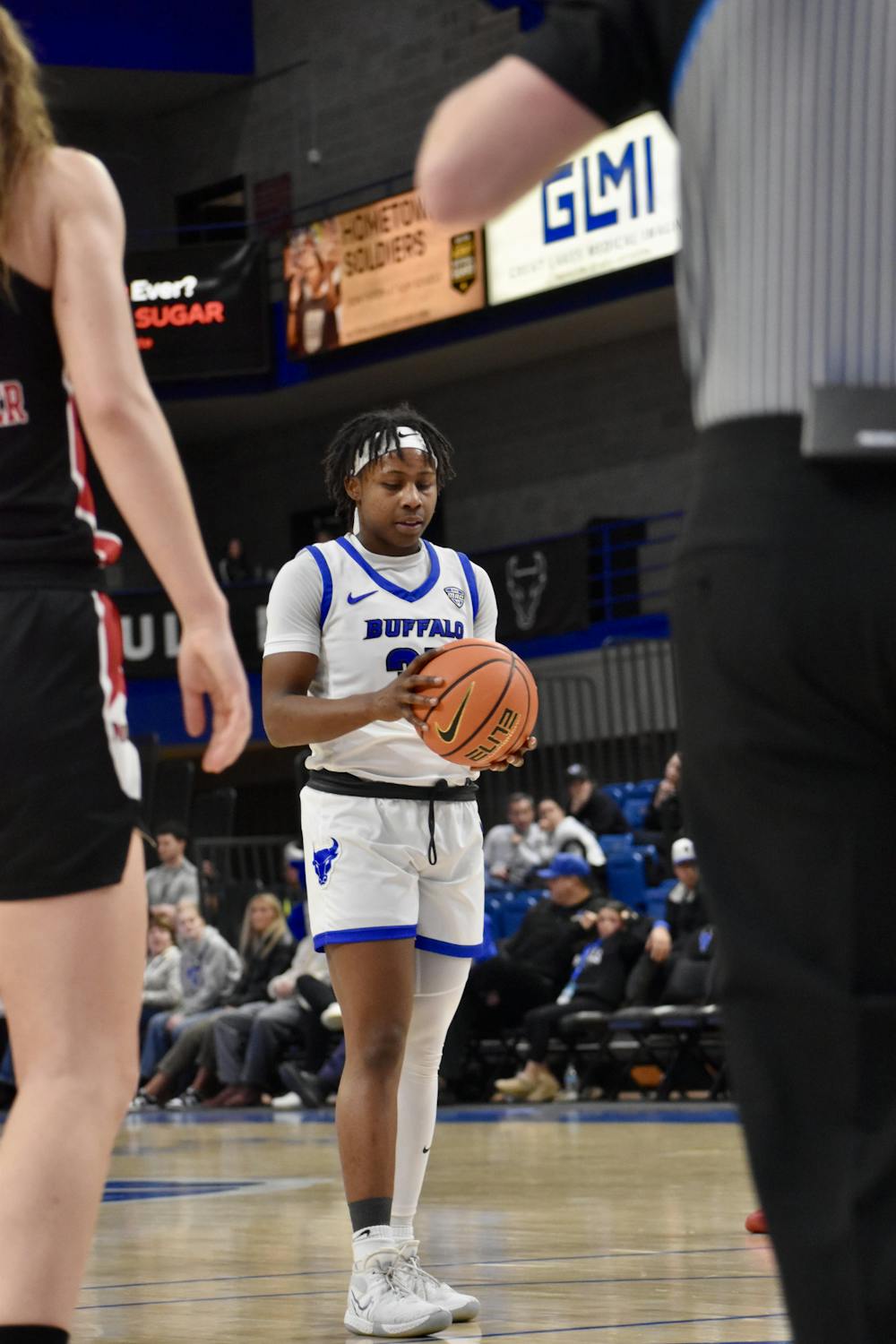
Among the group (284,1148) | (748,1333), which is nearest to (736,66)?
(748,1333)

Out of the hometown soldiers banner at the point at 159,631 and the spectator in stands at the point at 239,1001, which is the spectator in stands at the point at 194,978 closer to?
the spectator in stands at the point at 239,1001

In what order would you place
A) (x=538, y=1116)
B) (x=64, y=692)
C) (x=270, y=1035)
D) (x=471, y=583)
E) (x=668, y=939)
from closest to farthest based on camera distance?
(x=64, y=692) < (x=471, y=583) < (x=538, y=1116) < (x=668, y=939) < (x=270, y=1035)

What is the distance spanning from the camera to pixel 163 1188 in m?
8.14

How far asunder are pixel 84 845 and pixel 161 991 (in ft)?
44.3

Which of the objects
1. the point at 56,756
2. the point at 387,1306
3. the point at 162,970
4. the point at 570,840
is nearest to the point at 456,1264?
the point at 387,1306

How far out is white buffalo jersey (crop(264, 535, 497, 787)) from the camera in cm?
466

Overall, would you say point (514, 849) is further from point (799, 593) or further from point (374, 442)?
point (799, 593)

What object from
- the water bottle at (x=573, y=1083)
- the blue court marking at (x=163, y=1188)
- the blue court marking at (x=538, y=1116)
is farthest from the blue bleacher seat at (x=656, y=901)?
the blue court marking at (x=163, y=1188)

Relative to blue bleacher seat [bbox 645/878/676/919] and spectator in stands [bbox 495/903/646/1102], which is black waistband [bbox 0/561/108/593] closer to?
spectator in stands [bbox 495/903/646/1102]

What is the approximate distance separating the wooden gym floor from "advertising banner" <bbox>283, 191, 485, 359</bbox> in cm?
1420

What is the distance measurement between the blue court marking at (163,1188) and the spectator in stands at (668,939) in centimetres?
445

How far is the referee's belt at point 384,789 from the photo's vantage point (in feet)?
15.2

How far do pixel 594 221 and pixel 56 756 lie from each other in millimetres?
19477

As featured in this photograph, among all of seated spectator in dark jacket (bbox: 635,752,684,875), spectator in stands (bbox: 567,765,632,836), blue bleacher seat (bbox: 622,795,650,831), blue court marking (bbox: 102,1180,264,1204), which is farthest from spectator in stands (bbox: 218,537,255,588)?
blue court marking (bbox: 102,1180,264,1204)
